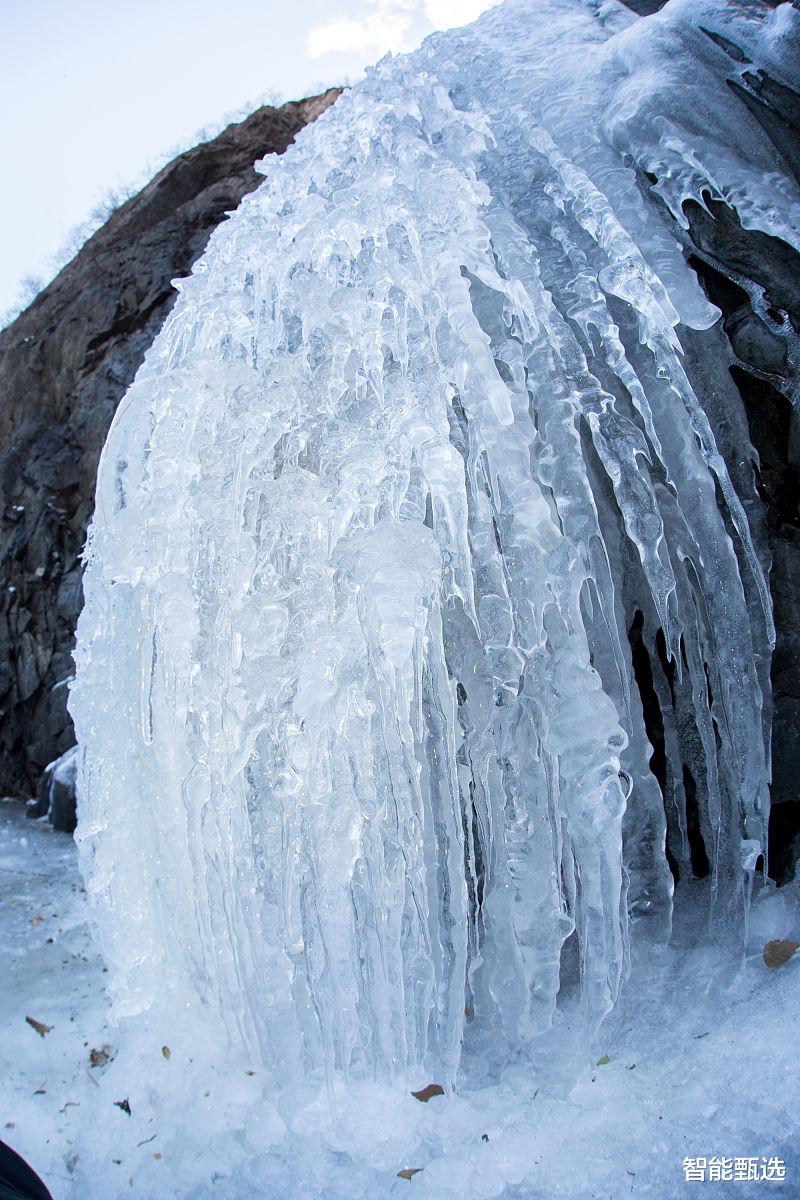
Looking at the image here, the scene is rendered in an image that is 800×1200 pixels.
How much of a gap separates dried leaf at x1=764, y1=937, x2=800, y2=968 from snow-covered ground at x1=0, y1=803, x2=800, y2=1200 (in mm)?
19

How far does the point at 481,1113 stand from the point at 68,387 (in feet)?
18.7

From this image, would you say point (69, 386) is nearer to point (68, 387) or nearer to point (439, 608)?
point (68, 387)

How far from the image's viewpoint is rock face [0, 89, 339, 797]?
517 cm

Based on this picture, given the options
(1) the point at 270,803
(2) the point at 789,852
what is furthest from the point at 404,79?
(2) the point at 789,852

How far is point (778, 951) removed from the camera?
1825 millimetres

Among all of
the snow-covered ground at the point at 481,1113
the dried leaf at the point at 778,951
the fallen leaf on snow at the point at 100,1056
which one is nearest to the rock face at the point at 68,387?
the fallen leaf on snow at the point at 100,1056

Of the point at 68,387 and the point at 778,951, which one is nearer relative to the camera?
the point at 778,951

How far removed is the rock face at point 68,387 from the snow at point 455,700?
320 cm

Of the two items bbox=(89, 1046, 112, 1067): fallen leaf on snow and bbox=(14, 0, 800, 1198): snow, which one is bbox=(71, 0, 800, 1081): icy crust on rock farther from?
bbox=(89, 1046, 112, 1067): fallen leaf on snow

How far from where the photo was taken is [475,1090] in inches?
66.5

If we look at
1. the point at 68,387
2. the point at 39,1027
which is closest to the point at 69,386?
the point at 68,387

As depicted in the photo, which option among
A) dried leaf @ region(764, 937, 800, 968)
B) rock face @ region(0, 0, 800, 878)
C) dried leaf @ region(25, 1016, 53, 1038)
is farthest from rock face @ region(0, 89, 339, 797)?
dried leaf @ region(764, 937, 800, 968)

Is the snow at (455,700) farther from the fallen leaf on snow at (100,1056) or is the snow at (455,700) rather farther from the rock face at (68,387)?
the rock face at (68,387)

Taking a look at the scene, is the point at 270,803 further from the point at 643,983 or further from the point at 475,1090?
the point at 643,983
